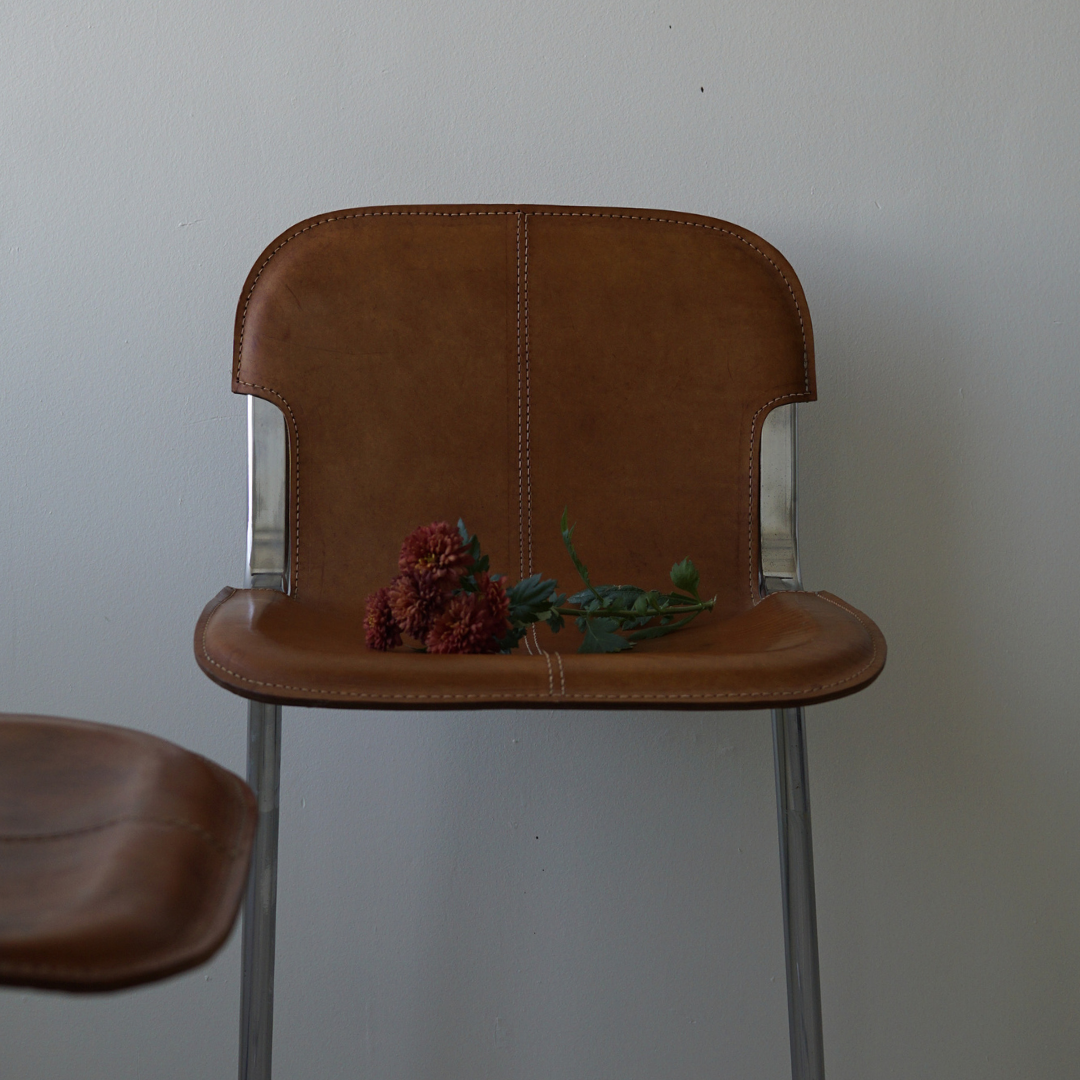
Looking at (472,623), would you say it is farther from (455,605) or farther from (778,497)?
(778,497)

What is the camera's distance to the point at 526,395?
0.99 m

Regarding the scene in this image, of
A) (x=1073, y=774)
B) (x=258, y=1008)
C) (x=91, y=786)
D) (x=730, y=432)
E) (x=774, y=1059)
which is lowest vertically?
(x=774, y=1059)

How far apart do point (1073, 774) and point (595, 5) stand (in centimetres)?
101

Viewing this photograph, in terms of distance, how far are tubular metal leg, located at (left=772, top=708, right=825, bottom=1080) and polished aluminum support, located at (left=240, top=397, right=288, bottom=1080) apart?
0.43 metres

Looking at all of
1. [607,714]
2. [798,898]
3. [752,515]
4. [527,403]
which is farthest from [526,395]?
[798,898]

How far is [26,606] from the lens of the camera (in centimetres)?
115

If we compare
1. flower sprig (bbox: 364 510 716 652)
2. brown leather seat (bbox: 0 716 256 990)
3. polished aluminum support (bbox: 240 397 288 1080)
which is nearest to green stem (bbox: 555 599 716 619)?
flower sprig (bbox: 364 510 716 652)

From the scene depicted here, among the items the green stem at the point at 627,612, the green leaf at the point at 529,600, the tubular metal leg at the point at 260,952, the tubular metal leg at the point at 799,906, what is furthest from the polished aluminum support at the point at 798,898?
the tubular metal leg at the point at 260,952

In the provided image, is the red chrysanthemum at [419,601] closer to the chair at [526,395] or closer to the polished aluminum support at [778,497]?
the chair at [526,395]

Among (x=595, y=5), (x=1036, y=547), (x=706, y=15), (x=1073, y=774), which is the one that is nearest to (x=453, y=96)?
(x=595, y=5)

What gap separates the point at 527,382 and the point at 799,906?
0.53 metres

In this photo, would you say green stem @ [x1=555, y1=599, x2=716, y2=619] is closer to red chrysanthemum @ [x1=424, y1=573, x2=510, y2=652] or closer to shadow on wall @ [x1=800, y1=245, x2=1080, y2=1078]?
red chrysanthemum @ [x1=424, y1=573, x2=510, y2=652]

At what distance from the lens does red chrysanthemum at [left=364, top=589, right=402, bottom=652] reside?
800mm

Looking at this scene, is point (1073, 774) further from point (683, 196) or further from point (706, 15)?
point (706, 15)
